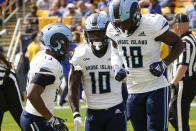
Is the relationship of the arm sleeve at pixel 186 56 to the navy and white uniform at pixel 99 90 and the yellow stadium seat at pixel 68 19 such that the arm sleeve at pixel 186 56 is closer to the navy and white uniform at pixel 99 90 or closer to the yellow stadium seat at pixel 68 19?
the navy and white uniform at pixel 99 90

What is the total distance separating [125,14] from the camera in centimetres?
465

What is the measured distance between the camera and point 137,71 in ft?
16.0

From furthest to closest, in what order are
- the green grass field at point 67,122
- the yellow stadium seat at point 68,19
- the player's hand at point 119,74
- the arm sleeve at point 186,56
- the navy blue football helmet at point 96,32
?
the yellow stadium seat at point 68,19 < the green grass field at point 67,122 < the arm sleeve at point 186,56 < the navy blue football helmet at point 96,32 < the player's hand at point 119,74

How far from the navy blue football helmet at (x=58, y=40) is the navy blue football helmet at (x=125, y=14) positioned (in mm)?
458

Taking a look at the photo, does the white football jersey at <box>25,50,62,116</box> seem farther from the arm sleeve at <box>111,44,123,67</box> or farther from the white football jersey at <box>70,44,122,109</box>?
the arm sleeve at <box>111,44,123,67</box>

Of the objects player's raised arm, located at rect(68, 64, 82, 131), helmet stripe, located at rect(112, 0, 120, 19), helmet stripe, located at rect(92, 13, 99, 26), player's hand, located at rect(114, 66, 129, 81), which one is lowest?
player's raised arm, located at rect(68, 64, 82, 131)

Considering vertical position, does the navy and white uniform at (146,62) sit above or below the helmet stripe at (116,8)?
below

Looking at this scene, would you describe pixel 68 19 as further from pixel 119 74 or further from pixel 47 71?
pixel 47 71

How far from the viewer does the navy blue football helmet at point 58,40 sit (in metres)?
4.63

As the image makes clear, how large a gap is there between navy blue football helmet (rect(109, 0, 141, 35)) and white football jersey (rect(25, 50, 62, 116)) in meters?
0.69

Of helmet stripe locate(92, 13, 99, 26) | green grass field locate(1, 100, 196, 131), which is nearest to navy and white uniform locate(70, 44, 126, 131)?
helmet stripe locate(92, 13, 99, 26)

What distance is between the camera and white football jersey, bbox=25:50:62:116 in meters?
4.36

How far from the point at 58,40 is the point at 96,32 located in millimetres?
418

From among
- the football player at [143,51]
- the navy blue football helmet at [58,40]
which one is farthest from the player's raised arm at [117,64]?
the navy blue football helmet at [58,40]
